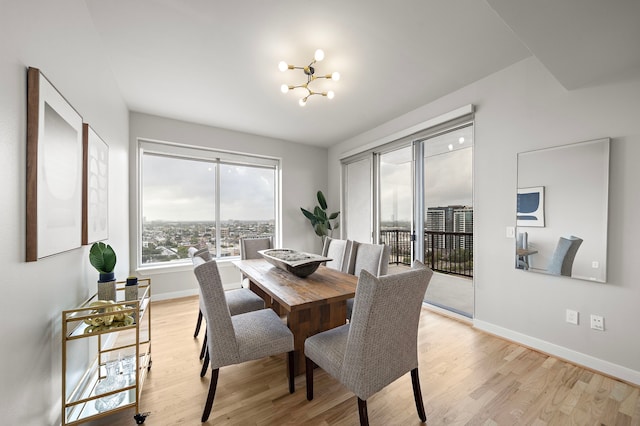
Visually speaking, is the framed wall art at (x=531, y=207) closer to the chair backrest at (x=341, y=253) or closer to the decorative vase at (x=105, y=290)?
the chair backrest at (x=341, y=253)

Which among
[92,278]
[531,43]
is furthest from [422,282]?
[92,278]

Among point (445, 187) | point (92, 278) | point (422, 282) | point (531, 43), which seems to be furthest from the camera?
point (445, 187)

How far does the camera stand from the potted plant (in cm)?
157

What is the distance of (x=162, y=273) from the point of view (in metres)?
3.63

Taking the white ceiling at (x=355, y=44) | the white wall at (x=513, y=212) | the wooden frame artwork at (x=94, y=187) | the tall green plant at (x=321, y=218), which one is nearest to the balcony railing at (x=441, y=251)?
the tall green plant at (x=321, y=218)

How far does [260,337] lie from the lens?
159cm

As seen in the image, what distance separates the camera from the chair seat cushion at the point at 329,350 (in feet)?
4.50

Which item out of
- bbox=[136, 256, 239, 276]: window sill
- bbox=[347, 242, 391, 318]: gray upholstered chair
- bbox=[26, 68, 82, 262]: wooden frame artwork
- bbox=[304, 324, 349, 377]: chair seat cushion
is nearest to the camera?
bbox=[26, 68, 82, 262]: wooden frame artwork

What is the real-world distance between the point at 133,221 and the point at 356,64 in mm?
3485

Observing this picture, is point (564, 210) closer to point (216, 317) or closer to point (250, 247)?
point (216, 317)

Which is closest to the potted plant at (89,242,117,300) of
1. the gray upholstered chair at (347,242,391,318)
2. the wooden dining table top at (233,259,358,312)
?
the wooden dining table top at (233,259,358,312)

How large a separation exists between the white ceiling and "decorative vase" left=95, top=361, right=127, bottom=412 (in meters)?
2.48

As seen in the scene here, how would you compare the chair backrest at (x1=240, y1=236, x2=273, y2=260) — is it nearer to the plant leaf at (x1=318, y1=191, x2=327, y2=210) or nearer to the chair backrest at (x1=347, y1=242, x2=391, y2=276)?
the chair backrest at (x1=347, y1=242, x2=391, y2=276)

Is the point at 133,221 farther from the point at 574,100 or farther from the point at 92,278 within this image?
the point at 574,100
